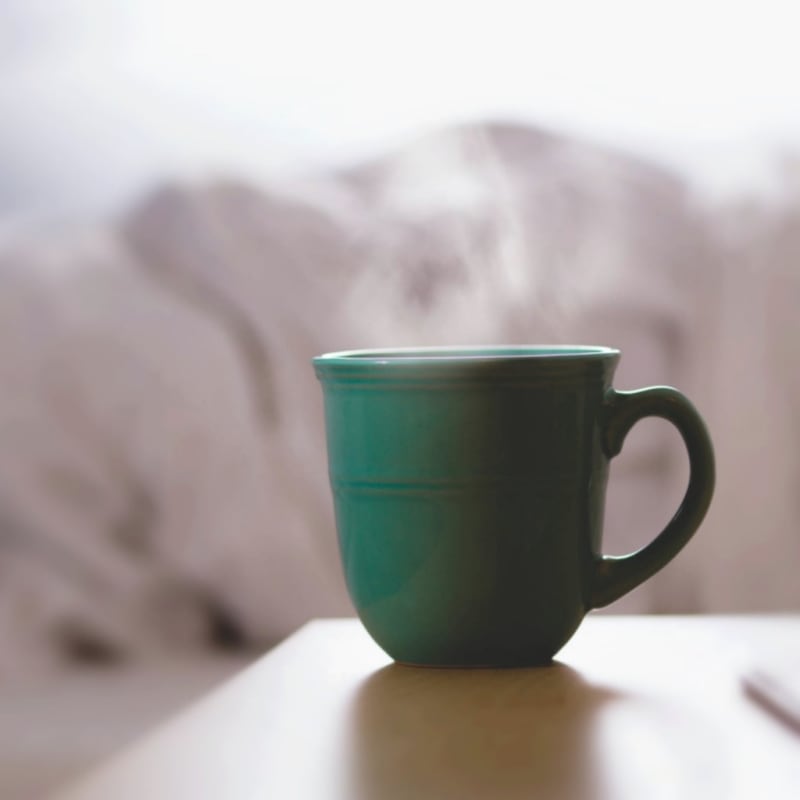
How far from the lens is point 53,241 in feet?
3.64

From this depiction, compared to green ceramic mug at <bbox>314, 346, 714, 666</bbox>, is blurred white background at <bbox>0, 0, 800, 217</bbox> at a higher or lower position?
higher

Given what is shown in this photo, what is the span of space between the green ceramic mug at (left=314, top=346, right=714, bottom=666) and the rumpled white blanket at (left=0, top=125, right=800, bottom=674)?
617 millimetres

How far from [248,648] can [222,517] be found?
0.12m

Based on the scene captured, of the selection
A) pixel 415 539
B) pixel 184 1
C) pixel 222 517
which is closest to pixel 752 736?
pixel 415 539

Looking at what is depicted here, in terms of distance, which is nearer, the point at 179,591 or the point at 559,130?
the point at 179,591

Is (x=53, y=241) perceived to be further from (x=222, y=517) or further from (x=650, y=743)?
(x=650, y=743)

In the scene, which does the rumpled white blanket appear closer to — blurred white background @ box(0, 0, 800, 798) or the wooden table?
blurred white background @ box(0, 0, 800, 798)

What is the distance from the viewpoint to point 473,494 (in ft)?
1.54

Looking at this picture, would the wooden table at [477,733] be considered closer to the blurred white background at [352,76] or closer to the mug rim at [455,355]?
the mug rim at [455,355]

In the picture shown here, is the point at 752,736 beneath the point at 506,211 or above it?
beneath

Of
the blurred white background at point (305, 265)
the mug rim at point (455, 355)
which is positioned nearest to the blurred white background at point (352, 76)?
the blurred white background at point (305, 265)

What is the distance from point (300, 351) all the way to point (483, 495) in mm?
685

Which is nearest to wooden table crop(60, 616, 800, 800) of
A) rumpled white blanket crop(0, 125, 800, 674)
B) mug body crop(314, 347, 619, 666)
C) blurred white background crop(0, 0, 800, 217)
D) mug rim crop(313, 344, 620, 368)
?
mug body crop(314, 347, 619, 666)

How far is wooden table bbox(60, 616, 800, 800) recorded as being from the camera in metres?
0.35
